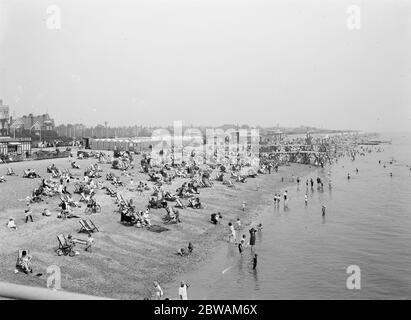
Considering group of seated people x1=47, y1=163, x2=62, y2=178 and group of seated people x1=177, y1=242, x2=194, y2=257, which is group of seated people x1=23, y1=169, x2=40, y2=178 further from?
group of seated people x1=177, y1=242, x2=194, y2=257

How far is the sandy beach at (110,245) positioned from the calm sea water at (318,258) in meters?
1.76

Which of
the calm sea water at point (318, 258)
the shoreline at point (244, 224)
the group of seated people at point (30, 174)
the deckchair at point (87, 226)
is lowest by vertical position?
the calm sea water at point (318, 258)

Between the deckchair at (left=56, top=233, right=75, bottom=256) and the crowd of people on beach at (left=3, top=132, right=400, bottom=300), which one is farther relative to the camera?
the crowd of people on beach at (left=3, top=132, right=400, bottom=300)

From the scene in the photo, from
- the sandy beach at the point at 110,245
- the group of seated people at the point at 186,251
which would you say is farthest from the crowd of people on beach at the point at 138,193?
the sandy beach at the point at 110,245

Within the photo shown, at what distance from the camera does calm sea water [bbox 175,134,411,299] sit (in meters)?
17.9

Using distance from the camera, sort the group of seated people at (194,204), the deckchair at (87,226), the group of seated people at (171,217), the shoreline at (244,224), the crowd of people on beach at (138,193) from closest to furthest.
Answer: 1. the shoreline at (244,224)
2. the deckchair at (87,226)
3. the crowd of people on beach at (138,193)
4. the group of seated people at (171,217)
5. the group of seated people at (194,204)

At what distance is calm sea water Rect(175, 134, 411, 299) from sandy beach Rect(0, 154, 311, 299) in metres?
1.76

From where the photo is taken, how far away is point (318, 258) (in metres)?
22.9

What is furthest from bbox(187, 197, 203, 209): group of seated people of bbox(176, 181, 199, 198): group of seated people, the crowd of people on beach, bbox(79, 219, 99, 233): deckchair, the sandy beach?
bbox(79, 219, 99, 233): deckchair

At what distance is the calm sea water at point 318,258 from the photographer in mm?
17938

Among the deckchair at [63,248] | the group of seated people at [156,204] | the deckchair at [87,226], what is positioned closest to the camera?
the deckchair at [63,248]

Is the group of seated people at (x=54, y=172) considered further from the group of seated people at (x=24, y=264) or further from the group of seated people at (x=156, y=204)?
the group of seated people at (x=24, y=264)

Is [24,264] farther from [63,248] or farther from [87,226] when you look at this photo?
[87,226]
